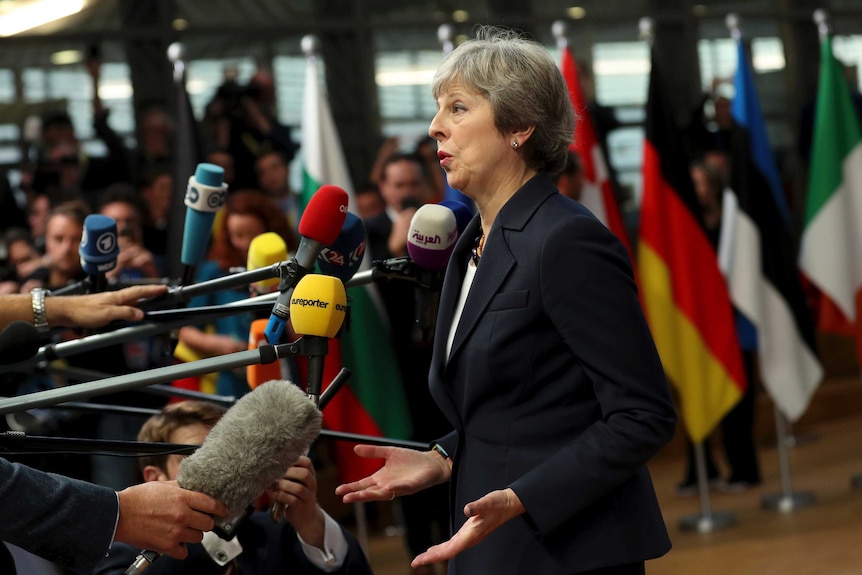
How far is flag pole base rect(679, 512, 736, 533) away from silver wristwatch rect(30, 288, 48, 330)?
12.8 ft

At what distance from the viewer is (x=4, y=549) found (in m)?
1.99

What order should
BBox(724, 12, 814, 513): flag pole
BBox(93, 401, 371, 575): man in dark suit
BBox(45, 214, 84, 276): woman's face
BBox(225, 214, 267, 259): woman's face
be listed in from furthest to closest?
BBox(724, 12, 814, 513): flag pole < BBox(225, 214, 267, 259): woman's face < BBox(45, 214, 84, 276): woman's face < BBox(93, 401, 371, 575): man in dark suit

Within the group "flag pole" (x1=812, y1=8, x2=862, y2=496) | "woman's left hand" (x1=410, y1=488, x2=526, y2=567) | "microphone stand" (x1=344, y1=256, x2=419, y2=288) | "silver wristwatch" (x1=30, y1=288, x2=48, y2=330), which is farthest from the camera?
"flag pole" (x1=812, y1=8, x2=862, y2=496)

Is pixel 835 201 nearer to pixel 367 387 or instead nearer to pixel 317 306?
pixel 367 387

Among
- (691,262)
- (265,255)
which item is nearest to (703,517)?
(691,262)

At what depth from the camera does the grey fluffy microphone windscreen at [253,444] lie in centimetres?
163

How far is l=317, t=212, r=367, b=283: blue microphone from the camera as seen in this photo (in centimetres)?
206

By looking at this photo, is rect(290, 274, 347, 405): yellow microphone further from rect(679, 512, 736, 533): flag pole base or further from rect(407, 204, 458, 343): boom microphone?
rect(679, 512, 736, 533): flag pole base

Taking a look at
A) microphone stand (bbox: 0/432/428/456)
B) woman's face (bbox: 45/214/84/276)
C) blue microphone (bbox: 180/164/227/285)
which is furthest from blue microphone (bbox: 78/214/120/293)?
woman's face (bbox: 45/214/84/276)

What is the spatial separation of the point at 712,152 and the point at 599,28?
5.79 feet

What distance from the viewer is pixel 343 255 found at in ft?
6.80

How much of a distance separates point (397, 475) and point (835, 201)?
174 inches

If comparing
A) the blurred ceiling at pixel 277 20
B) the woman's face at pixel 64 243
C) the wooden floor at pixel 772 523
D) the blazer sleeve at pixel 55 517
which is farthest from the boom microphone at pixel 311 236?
the blurred ceiling at pixel 277 20

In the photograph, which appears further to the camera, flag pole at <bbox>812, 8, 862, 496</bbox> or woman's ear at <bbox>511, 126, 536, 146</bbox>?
flag pole at <bbox>812, 8, 862, 496</bbox>
